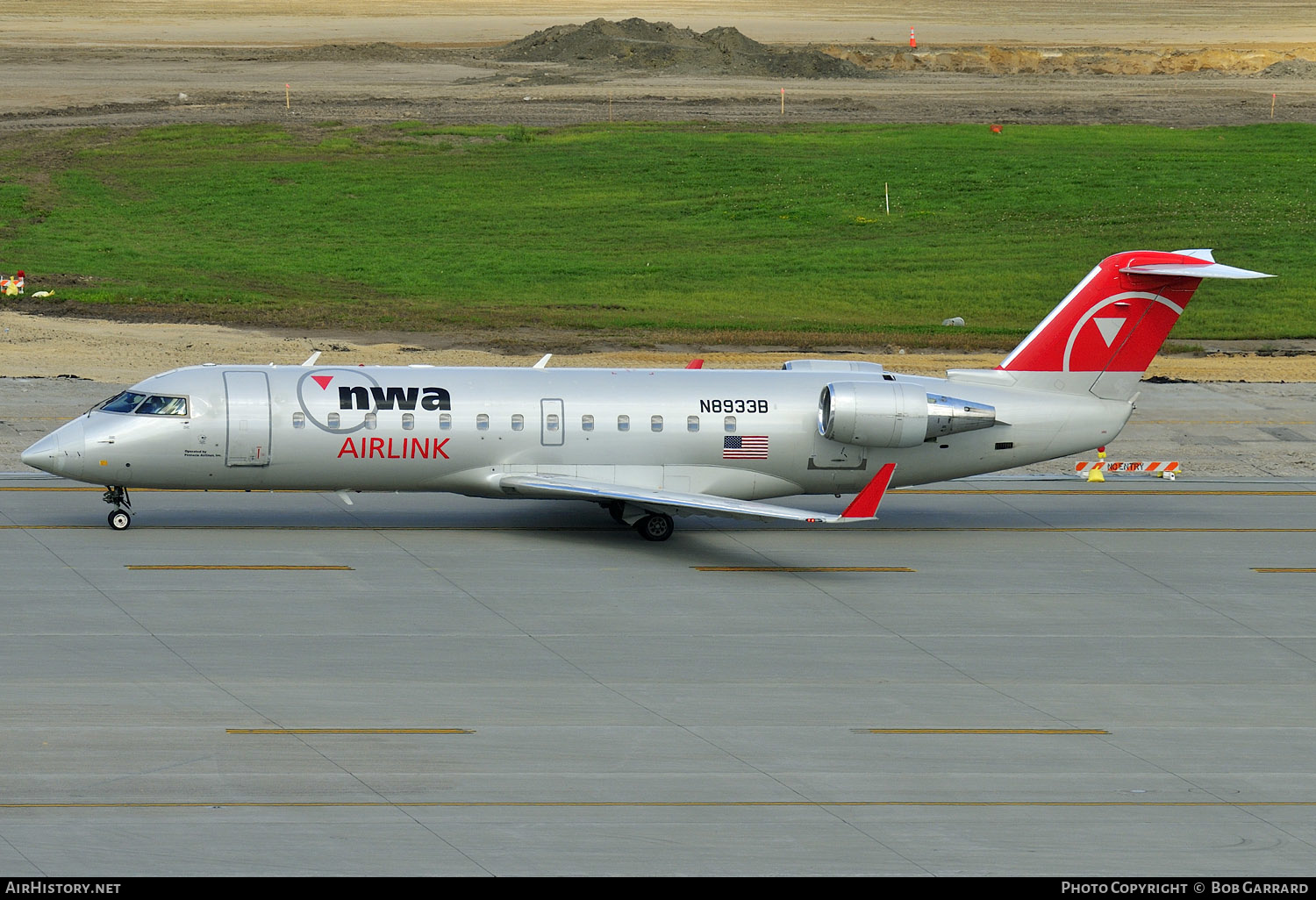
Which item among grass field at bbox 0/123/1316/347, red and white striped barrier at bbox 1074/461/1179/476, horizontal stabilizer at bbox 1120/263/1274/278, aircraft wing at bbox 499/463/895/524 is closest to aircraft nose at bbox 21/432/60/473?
aircraft wing at bbox 499/463/895/524

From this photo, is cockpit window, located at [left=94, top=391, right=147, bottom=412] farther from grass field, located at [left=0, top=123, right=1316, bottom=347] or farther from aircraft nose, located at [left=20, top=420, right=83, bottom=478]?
grass field, located at [left=0, top=123, right=1316, bottom=347]

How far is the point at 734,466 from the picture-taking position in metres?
31.8

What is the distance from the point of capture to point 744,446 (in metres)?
31.7

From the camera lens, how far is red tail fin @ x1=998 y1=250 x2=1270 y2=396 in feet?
107

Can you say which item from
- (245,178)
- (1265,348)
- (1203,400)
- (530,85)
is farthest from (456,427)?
(530,85)

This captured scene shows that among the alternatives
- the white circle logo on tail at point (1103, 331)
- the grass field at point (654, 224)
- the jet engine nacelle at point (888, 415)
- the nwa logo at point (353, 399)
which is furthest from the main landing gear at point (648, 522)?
the grass field at point (654, 224)

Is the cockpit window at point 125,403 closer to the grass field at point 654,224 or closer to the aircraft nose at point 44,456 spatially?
the aircraft nose at point 44,456

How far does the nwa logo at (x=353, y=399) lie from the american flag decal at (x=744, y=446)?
5393 millimetres

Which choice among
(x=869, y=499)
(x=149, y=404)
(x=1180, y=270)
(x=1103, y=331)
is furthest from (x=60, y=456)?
(x=1180, y=270)

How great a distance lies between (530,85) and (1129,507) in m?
67.5

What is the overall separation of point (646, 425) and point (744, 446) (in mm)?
1966

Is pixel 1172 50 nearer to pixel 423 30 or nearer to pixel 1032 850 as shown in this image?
pixel 423 30

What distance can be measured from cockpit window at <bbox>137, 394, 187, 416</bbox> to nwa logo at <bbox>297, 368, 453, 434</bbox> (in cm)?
218

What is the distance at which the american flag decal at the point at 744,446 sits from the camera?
31656 mm
